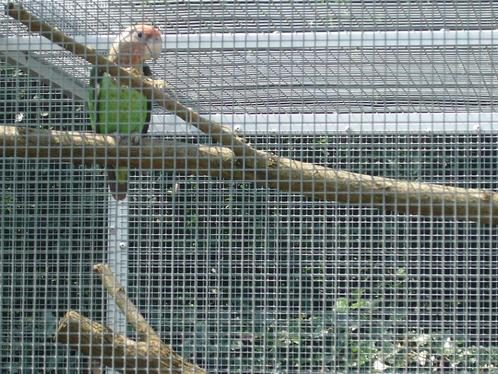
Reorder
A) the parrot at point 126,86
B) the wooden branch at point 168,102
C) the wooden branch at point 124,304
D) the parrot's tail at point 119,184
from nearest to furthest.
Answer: the wooden branch at point 168,102
the parrot at point 126,86
the wooden branch at point 124,304
the parrot's tail at point 119,184

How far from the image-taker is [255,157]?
163cm

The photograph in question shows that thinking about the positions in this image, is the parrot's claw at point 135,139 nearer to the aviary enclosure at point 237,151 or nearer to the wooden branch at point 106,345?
the aviary enclosure at point 237,151

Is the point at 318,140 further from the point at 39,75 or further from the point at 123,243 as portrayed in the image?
the point at 39,75

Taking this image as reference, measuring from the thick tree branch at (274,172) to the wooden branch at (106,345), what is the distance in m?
0.32

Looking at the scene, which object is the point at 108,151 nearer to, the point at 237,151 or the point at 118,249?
the point at 237,151

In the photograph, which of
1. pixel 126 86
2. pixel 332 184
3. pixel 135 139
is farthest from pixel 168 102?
pixel 332 184

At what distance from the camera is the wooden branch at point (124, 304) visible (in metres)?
1.83

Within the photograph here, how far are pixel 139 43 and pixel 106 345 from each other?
60 centimetres

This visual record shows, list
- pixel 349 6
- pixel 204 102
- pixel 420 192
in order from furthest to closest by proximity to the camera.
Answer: pixel 204 102, pixel 349 6, pixel 420 192

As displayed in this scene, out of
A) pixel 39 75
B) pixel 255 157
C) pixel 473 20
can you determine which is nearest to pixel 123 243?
pixel 39 75

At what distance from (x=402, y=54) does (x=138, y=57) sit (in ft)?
2.01

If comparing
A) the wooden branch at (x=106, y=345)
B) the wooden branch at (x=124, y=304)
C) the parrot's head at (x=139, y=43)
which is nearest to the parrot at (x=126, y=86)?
the parrot's head at (x=139, y=43)

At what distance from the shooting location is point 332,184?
163cm

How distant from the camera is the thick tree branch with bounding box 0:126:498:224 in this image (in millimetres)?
1605
